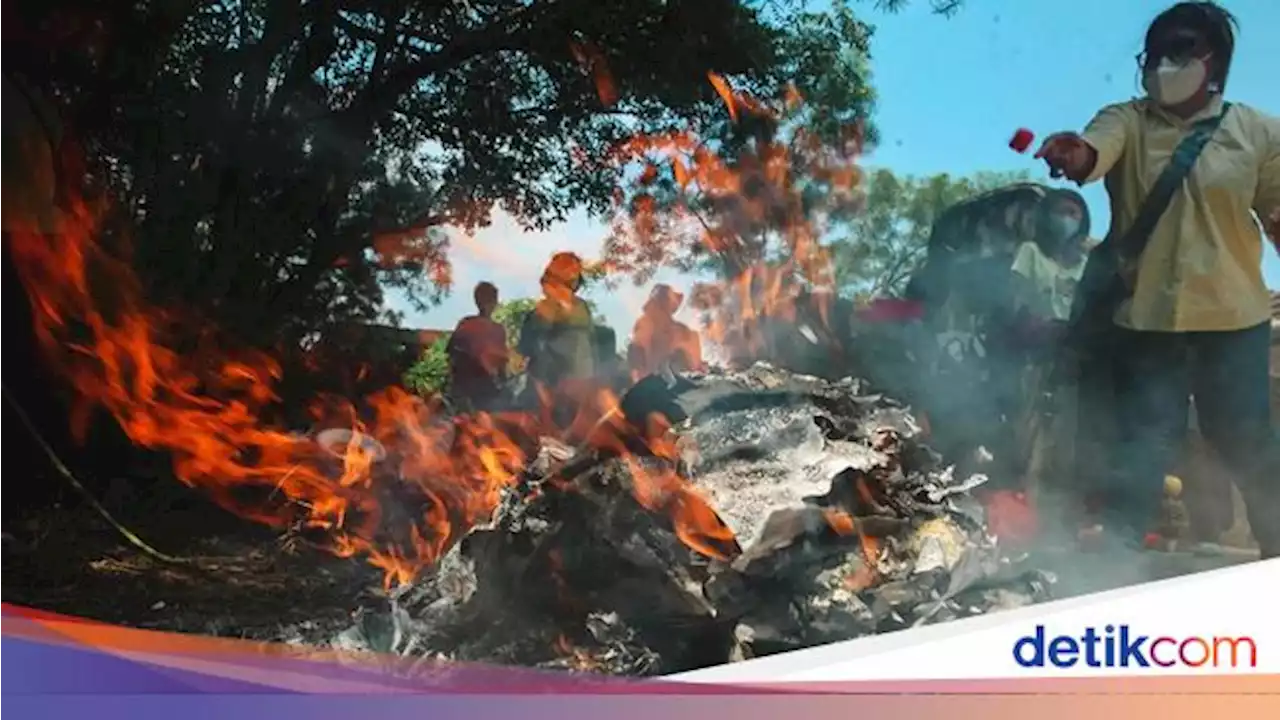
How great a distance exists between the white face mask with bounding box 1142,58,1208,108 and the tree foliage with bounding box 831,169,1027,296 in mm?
384

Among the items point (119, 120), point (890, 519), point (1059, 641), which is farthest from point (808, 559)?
point (119, 120)

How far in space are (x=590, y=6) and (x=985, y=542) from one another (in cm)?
141

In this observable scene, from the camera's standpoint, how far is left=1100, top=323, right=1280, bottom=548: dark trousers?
2510 millimetres

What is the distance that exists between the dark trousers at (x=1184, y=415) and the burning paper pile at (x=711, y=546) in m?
0.28

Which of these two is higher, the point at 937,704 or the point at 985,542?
the point at 985,542

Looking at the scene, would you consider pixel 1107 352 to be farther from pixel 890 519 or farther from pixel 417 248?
pixel 417 248

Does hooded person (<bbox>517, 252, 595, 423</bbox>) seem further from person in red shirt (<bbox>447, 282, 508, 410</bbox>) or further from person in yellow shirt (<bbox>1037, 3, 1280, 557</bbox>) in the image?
person in yellow shirt (<bbox>1037, 3, 1280, 557</bbox>)

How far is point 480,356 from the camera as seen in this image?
2.62m

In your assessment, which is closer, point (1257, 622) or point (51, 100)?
point (1257, 622)

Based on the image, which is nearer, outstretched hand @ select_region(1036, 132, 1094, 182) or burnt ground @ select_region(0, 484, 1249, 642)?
outstretched hand @ select_region(1036, 132, 1094, 182)

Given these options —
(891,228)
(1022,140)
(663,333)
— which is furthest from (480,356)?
(1022,140)

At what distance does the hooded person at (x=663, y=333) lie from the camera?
260cm

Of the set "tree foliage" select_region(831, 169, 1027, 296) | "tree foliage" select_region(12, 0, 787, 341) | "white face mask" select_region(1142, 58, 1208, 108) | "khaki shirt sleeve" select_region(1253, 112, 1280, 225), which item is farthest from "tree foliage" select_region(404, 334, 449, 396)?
"khaki shirt sleeve" select_region(1253, 112, 1280, 225)

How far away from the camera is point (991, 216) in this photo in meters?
2.55
